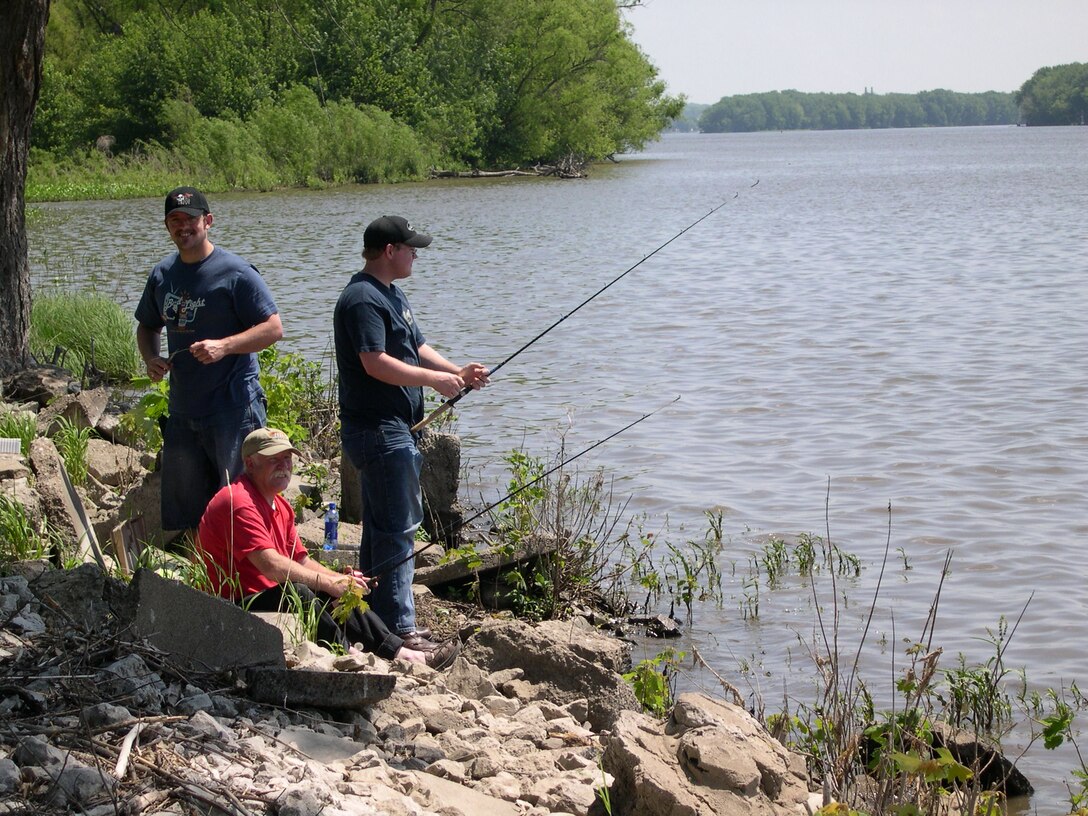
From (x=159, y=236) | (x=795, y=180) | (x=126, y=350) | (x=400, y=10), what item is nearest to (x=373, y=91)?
(x=400, y=10)

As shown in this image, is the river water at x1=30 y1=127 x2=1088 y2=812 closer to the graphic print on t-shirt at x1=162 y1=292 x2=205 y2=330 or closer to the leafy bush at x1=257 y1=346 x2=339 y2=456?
the leafy bush at x1=257 y1=346 x2=339 y2=456

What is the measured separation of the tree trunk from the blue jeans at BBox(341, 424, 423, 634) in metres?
4.23

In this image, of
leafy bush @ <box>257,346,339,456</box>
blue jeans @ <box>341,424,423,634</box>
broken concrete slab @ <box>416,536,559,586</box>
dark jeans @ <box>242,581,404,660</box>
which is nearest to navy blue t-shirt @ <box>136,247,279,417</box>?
blue jeans @ <box>341,424,423,634</box>

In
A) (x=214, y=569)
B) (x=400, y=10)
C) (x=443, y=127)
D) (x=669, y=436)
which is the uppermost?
(x=400, y=10)

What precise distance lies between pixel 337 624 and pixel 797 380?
8913mm

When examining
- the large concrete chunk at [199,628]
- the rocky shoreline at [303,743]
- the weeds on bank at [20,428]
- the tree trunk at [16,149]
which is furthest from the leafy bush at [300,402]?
the large concrete chunk at [199,628]

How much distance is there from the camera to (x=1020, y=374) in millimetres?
12992

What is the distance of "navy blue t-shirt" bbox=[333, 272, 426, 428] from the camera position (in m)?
5.27

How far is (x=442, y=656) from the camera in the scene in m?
5.39

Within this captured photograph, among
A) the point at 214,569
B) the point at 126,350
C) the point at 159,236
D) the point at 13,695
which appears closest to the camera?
the point at 13,695

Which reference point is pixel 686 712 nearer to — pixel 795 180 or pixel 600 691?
pixel 600 691

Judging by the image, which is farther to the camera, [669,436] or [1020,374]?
[1020,374]

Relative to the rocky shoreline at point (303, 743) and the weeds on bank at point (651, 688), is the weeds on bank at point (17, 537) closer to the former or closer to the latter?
the rocky shoreline at point (303, 743)

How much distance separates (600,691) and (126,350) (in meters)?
8.04
